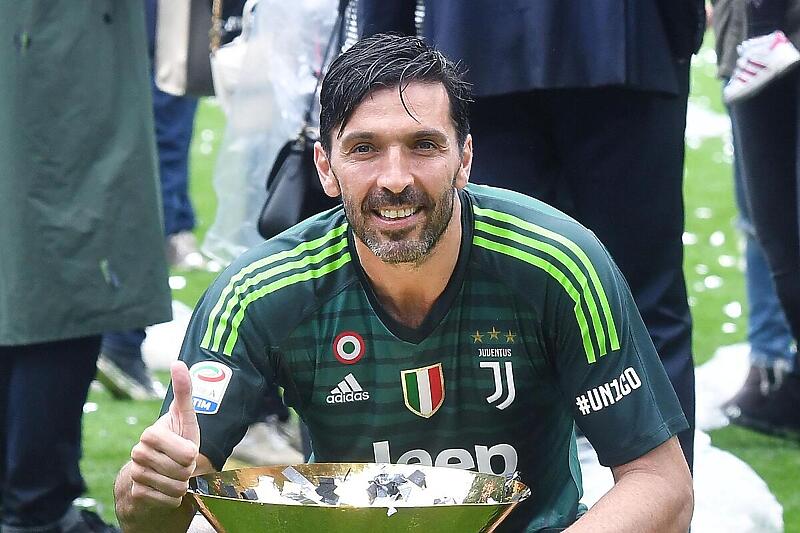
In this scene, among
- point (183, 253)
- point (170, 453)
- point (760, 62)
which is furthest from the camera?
point (183, 253)

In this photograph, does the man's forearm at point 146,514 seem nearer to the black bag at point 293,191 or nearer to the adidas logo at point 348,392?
the adidas logo at point 348,392

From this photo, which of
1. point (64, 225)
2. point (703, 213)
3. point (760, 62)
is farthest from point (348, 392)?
point (703, 213)

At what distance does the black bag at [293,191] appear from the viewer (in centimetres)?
365

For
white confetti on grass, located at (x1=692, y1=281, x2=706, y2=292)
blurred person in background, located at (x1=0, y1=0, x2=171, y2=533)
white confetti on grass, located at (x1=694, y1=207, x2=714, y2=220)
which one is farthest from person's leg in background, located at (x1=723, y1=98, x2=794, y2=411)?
white confetti on grass, located at (x1=694, y1=207, x2=714, y2=220)

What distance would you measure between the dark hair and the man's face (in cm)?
2

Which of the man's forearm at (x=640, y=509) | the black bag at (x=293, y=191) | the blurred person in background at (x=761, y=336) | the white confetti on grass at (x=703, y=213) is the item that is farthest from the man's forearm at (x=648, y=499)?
the white confetti on grass at (x=703, y=213)

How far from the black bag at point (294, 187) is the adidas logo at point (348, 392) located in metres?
0.88

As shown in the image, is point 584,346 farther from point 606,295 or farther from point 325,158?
point 325,158

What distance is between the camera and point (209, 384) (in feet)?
9.03

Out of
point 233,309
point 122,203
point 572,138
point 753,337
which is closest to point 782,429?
point 753,337

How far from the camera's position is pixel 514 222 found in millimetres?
2812

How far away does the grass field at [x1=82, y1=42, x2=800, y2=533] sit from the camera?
14.7 ft

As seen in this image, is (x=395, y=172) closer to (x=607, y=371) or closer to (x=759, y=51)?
(x=607, y=371)

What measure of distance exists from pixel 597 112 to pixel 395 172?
0.84 metres
